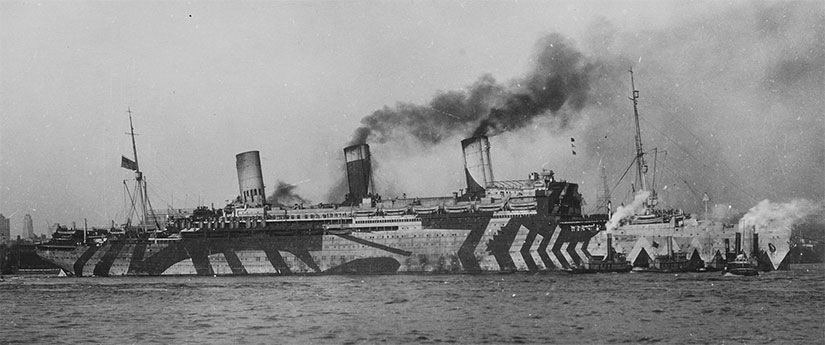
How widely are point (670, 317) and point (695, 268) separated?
84.1ft

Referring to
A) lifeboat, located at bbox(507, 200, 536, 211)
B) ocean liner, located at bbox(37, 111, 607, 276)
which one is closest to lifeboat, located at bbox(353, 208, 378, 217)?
ocean liner, located at bbox(37, 111, 607, 276)

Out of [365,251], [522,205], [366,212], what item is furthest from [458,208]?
[365,251]

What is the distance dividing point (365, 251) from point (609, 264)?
595 inches

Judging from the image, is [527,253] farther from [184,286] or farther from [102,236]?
[102,236]

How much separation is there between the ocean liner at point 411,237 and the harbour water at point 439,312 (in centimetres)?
645

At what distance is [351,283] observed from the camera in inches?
1999

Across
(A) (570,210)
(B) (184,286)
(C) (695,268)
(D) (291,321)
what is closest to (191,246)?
(B) (184,286)

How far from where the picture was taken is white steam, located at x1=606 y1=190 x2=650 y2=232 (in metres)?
57.3

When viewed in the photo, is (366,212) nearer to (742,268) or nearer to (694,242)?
(694,242)

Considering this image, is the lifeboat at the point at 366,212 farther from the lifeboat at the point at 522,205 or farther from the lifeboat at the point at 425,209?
the lifeboat at the point at 522,205

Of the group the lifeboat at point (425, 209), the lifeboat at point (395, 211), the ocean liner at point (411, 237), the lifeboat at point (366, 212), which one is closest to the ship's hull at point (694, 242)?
the ocean liner at point (411, 237)

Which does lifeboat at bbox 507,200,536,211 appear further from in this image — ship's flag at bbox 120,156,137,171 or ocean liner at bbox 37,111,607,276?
ship's flag at bbox 120,156,137,171

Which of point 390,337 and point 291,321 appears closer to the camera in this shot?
point 390,337

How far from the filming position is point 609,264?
56.0m
